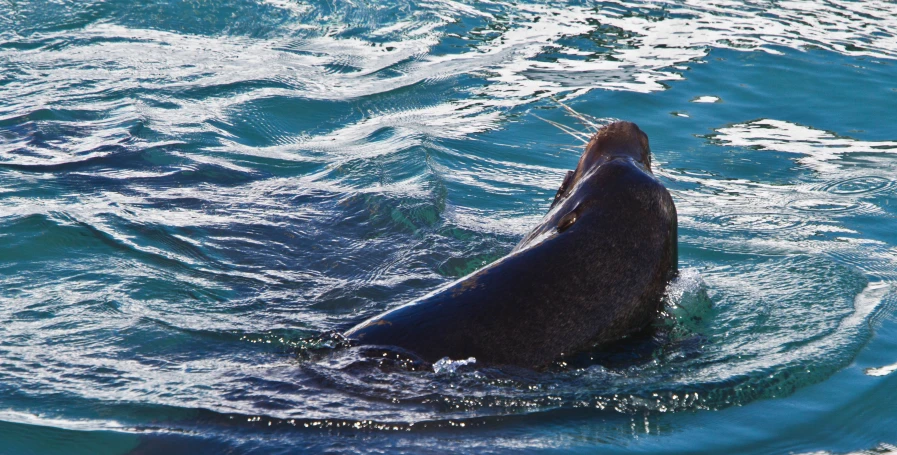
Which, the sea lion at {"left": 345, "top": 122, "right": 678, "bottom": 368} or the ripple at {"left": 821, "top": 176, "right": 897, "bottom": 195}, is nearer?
the sea lion at {"left": 345, "top": 122, "right": 678, "bottom": 368}

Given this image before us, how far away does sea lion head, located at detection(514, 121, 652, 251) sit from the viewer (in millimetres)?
4747

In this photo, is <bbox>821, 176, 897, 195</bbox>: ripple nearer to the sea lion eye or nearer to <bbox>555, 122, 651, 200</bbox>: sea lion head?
<bbox>555, 122, 651, 200</bbox>: sea lion head

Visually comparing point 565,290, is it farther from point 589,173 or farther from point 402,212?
point 402,212

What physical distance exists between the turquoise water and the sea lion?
0.14m

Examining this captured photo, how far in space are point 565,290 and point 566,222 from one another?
1.34 feet

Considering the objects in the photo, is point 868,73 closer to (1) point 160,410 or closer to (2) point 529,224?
(2) point 529,224

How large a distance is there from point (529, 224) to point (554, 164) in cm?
174

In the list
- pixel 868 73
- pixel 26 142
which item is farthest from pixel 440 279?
pixel 868 73

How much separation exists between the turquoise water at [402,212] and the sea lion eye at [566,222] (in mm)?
665

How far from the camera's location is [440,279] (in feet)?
19.9

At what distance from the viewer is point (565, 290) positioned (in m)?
4.38

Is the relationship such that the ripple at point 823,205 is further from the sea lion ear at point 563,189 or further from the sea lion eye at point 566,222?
the sea lion eye at point 566,222

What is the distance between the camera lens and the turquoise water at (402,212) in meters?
4.21

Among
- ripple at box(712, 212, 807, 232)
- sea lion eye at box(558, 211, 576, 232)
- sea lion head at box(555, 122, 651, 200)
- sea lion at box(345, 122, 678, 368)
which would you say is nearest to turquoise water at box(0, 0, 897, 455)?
ripple at box(712, 212, 807, 232)
